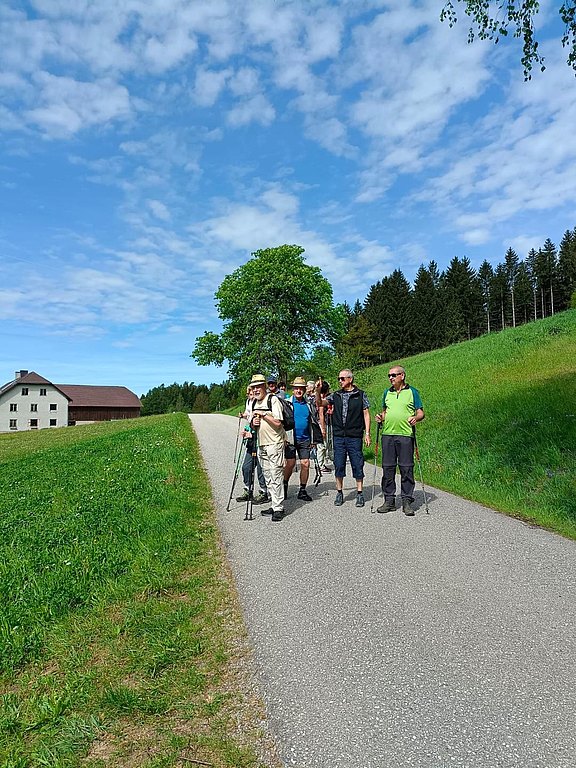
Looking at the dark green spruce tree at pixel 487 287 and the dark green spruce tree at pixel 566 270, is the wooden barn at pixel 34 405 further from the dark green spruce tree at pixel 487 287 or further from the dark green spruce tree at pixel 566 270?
the dark green spruce tree at pixel 566 270

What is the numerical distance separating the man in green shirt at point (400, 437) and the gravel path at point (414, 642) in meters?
0.96

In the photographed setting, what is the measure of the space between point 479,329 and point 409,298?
14149 mm

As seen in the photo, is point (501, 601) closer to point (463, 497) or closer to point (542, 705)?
point (542, 705)

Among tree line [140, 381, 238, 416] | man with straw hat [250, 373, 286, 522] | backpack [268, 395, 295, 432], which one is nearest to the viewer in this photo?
man with straw hat [250, 373, 286, 522]

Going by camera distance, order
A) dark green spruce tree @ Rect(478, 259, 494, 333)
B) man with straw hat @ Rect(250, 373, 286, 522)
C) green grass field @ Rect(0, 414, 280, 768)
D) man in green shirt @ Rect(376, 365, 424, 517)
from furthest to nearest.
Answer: dark green spruce tree @ Rect(478, 259, 494, 333) < man in green shirt @ Rect(376, 365, 424, 517) < man with straw hat @ Rect(250, 373, 286, 522) < green grass field @ Rect(0, 414, 280, 768)

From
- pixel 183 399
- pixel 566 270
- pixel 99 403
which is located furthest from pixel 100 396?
pixel 566 270

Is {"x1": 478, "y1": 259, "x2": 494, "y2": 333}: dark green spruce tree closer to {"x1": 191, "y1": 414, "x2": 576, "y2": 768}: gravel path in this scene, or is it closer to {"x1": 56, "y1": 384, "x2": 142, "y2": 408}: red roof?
{"x1": 56, "y1": 384, "x2": 142, "y2": 408}: red roof

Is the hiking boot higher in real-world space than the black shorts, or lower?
lower

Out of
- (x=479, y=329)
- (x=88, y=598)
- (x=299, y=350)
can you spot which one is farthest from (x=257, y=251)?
(x=479, y=329)

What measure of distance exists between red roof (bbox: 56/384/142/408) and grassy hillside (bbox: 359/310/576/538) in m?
77.2

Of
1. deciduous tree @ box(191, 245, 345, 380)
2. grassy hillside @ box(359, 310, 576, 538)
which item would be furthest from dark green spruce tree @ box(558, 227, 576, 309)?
grassy hillside @ box(359, 310, 576, 538)

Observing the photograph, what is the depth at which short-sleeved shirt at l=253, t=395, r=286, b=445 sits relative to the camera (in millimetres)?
7523

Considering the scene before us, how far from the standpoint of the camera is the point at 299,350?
33219mm

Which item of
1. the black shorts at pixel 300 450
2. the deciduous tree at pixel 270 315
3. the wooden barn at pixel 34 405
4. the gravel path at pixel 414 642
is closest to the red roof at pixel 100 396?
the wooden barn at pixel 34 405
